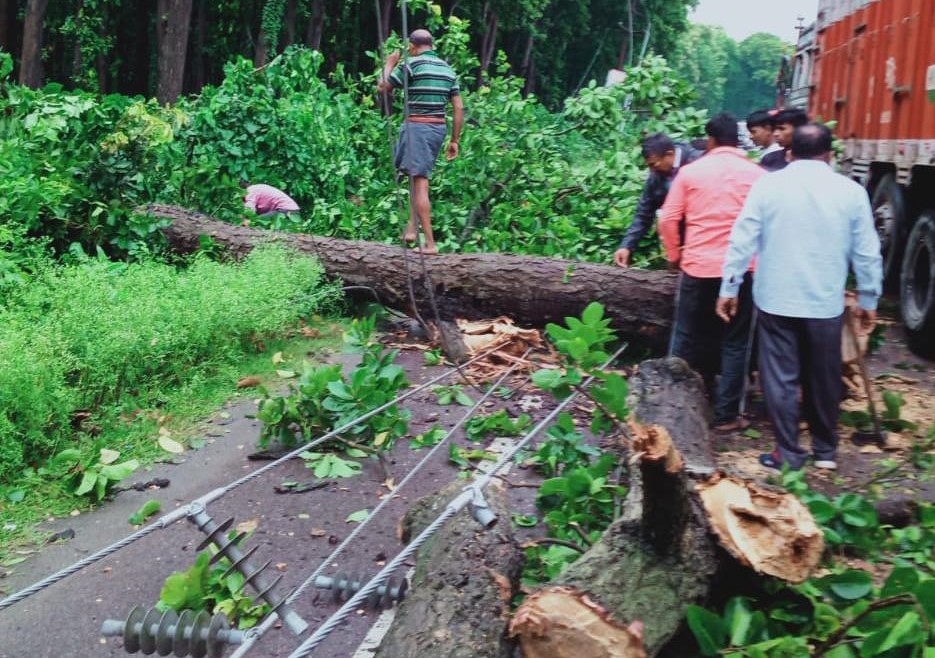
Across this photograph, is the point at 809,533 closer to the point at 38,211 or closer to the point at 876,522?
the point at 876,522

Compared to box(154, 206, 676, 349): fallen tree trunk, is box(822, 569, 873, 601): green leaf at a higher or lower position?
lower

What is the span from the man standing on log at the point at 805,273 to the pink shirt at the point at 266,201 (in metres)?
5.75

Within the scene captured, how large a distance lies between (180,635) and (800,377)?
142 inches

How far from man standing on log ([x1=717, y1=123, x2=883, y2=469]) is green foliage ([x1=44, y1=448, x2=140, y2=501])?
3.29 metres

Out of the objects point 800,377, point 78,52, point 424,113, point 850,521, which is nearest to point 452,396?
point 800,377

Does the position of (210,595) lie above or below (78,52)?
below

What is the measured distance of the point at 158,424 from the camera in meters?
5.33

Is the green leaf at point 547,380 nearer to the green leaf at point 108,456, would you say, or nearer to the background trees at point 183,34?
the green leaf at point 108,456

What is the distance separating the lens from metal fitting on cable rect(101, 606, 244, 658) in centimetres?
261

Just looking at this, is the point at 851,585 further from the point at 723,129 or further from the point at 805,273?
the point at 723,129

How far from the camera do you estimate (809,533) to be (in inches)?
117

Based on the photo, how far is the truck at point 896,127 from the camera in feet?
24.6

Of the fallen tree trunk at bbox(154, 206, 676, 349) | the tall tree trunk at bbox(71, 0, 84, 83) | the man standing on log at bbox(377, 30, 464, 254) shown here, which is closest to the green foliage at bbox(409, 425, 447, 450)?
the fallen tree trunk at bbox(154, 206, 676, 349)

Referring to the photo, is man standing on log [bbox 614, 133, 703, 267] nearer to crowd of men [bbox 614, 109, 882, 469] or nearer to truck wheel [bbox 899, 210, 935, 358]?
crowd of men [bbox 614, 109, 882, 469]
